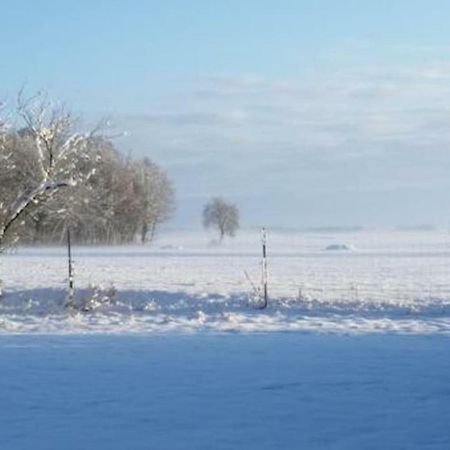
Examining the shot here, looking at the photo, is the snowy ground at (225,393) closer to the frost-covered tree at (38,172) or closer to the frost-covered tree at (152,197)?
the frost-covered tree at (38,172)

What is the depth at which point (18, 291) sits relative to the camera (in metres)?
22.1

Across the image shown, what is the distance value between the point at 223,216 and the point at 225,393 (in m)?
97.2

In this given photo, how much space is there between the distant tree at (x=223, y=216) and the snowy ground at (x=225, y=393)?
92.1 metres

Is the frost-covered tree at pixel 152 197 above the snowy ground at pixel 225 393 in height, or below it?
above

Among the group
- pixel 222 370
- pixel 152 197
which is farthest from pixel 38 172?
pixel 152 197

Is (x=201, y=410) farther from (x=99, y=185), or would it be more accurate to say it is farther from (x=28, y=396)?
(x=99, y=185)

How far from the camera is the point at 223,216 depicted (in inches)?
4237

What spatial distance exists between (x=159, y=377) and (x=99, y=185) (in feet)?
207

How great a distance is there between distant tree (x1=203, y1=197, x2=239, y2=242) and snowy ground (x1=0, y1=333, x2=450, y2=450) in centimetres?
9211

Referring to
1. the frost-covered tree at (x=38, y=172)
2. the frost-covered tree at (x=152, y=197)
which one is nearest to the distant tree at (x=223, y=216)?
the frost-covered tree at (x=152, y=197)

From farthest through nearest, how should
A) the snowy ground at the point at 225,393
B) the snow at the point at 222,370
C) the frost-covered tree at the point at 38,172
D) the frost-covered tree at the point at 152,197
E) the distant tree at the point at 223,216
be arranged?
the distant tree at the point at 223,216
the frost-covered tree at the point at 152,197
the frost-covered tree at the point at 38,172
the snow at the point at 222,370
the snowy ground at the point at 225,393

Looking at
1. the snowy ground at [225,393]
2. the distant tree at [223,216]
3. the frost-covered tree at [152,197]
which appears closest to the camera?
the snowy ground at [225,393]

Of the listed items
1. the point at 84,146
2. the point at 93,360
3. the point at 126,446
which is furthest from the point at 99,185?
the point at 126,446

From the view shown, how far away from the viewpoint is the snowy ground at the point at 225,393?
836 centimetres
